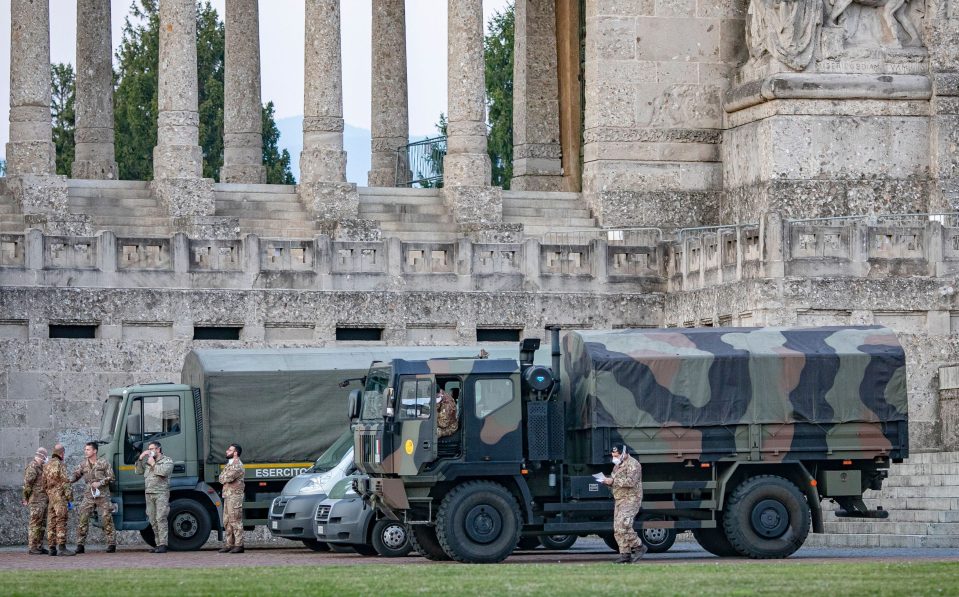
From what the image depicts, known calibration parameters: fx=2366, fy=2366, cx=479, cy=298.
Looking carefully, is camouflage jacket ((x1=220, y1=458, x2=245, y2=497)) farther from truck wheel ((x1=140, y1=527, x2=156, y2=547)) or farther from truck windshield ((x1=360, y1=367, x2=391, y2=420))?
truck windshield ((x1=360, y1=367, x2=391, y2=420))

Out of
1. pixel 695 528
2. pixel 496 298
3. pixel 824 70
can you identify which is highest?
pixel 824 70

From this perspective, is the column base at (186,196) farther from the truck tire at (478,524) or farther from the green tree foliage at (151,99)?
the green tree foliage at (151,99)

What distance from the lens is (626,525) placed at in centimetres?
3612

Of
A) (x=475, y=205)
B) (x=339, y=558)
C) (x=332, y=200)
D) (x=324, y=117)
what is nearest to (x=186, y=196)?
(x=332, y=200)

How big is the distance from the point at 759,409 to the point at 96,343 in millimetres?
17990

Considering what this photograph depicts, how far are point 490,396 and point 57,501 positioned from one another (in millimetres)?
8968

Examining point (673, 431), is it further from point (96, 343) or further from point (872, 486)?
point (96, 343)

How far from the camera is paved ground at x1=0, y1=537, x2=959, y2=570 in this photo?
37156mm

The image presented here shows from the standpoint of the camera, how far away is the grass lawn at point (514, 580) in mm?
29266

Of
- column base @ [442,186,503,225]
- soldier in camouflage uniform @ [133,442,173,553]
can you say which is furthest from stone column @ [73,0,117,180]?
soldier in camouflage uniform @ [133,442,173,553]

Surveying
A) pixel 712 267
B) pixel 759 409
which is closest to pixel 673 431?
pixel 759 409

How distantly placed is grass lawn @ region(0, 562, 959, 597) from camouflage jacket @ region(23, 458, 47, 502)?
783 centimetres

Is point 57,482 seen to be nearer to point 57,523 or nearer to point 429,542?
point 57,523

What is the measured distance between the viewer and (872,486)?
3872cm
